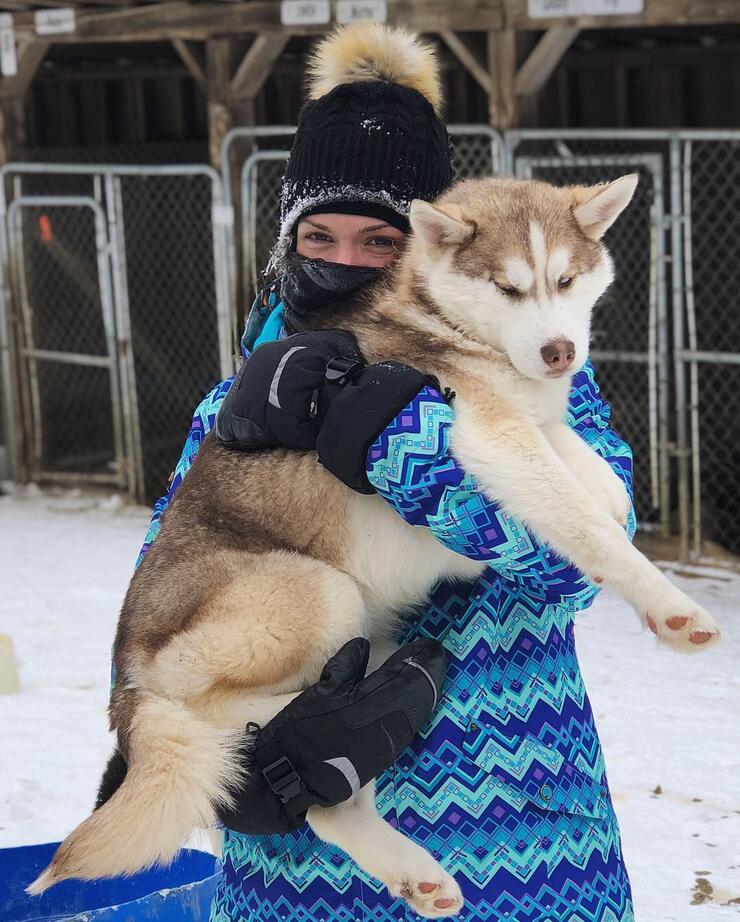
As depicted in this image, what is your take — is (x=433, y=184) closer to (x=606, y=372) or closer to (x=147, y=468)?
(x=606, y=372)

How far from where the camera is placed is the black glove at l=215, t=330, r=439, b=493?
221 centimetres

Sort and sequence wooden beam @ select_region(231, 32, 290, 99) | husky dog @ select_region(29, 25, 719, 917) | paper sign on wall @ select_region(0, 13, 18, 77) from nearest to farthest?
husky dog @ select_region(29, 25, 719, 917)
wooden beam @ select_region(231, 32, 290, 99)
paper sign on wall @ select_region(0, 13, 18, 77)

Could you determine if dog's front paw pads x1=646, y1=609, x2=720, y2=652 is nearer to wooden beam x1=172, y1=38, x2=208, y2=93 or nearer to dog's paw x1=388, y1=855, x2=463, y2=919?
dog's paw x1=388, y1=855, x2=463, y2=919

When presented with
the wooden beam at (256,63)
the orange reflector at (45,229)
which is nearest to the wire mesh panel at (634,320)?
the wooden beam at (256,63)

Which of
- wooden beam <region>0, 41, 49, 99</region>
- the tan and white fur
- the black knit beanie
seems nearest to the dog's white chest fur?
the tan and white fur

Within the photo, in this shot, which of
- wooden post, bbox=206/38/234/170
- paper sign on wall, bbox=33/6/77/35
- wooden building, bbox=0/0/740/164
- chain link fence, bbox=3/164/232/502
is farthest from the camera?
chain link fence, bbox=3/164/232/502

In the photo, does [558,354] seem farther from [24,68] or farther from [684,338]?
[24,68]

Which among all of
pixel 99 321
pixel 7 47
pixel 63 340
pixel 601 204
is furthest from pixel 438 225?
pixel 99 321

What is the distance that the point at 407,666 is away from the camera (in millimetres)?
2182

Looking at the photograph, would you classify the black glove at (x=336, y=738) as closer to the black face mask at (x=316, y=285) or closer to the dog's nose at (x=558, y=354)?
the dog's nose at (x=558, y=354)

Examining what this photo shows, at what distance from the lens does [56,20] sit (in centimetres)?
914

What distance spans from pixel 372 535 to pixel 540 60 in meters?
6.10

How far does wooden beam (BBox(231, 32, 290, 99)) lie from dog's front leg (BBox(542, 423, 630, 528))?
667 cm

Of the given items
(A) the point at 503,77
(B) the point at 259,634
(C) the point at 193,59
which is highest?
(C) the point at 193,59
